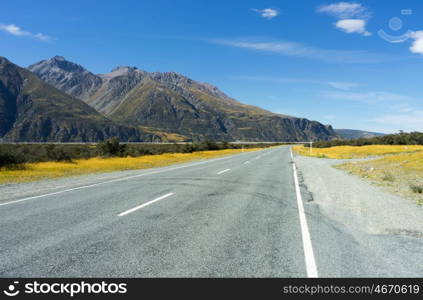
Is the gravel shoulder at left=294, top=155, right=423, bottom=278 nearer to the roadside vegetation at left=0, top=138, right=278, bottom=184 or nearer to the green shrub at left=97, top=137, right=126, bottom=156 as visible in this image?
the roadside vegetation at left=0, top=138, right=278, bottom=184

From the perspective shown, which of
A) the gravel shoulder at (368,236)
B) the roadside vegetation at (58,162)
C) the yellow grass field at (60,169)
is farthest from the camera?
the roadside vegetation at (58,162)

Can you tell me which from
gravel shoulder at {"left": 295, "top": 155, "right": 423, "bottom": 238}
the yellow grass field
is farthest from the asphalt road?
the yellow grass field

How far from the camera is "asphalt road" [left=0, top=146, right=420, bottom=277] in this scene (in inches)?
155

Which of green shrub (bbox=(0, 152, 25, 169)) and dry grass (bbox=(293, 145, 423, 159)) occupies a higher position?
dry grass (bbox=(293, 145, 423, 159))

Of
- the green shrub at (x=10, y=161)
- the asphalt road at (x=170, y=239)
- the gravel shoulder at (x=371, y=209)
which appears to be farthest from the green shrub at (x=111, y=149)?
the gravel shoulder at (x=371, y=209)

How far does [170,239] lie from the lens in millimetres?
5125

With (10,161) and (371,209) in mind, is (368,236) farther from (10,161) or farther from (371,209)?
(10,161)

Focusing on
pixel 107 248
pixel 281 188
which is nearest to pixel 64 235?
pixel 107 248

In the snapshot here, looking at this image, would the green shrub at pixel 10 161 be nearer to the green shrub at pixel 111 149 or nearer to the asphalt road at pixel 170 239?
the asphalt road at pixel 170 239

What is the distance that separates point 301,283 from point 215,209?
4.08 m

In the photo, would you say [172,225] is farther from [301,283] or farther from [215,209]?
[301,283]

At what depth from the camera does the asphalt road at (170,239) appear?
3936mm

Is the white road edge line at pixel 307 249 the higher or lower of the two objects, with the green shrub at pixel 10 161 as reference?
higher

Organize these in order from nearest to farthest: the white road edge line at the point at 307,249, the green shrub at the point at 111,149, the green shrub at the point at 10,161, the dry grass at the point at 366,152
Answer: the white road edge line at the point at 307,249 → the green shrub at the point at 10,161 → the green shrub at the point at 111,149 → the dry grass at the point at 366,152
